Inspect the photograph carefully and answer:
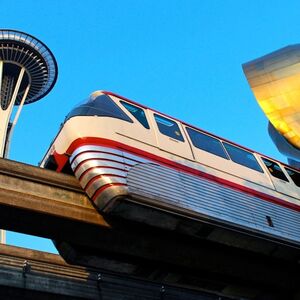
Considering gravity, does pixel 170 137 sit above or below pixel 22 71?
below

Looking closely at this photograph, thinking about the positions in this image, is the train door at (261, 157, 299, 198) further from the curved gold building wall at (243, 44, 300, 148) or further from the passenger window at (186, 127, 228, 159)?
the curved gold building wall at (243, 44, 300, 148)

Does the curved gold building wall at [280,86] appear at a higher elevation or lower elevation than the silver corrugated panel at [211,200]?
higher

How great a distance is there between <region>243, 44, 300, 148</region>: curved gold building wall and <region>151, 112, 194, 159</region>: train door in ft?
59.6

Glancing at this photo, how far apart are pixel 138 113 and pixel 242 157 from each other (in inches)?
134

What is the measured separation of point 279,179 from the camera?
1298 centimetres

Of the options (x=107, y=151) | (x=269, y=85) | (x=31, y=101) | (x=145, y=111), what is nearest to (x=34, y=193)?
(x=107, y=151)

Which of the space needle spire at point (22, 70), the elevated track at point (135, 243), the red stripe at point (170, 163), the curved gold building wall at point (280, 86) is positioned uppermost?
the space needle spire at point (22, 70)

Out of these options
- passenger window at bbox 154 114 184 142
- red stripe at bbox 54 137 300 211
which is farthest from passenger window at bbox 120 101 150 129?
red stripe at bbox 54 137 300 211

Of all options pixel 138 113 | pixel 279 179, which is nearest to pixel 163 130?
pixel 138 113

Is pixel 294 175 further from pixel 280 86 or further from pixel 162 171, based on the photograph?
pixel 280 86

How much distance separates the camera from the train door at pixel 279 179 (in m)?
12.6

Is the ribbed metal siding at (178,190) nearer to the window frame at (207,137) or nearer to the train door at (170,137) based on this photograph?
the train door at (170,137)

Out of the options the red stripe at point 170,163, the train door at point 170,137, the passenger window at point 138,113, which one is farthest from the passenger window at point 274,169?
the passenger window at point 138,113

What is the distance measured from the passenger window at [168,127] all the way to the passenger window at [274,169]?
3.38 m
